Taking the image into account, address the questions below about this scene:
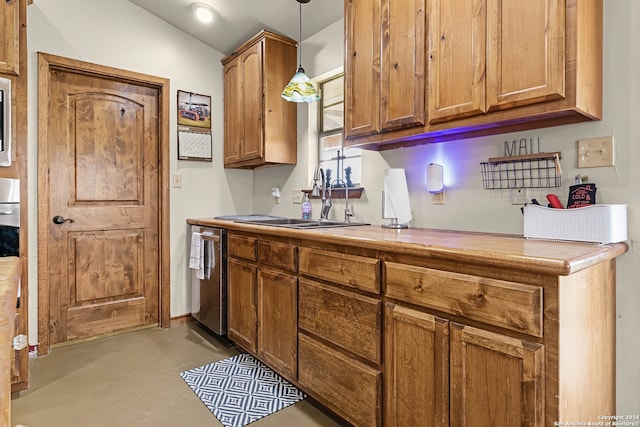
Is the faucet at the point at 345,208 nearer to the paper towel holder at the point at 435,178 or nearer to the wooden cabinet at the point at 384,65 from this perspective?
the wooden cabinet at the point at 384,65

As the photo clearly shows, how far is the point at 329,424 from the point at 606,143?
67.7 inches

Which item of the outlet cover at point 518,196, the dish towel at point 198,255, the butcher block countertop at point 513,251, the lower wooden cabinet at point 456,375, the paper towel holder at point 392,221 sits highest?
the outlet cover at point 518,196

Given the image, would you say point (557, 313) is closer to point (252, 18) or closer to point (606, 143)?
point (606, 143)

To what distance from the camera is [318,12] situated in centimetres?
256

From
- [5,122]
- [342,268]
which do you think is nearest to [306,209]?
[342,268]

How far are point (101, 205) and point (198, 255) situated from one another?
878 millimetres

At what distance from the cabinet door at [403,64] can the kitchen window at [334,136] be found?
0.74 m

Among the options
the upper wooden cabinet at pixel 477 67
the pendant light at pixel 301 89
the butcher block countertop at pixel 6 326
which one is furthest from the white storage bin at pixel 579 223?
the butcher block countertop at pixel 6 326

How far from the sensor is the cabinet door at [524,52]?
1262 mm

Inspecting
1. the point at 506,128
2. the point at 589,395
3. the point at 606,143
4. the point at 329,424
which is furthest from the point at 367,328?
the point at 606,143

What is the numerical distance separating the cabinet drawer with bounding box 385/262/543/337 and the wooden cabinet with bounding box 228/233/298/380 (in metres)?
0.70

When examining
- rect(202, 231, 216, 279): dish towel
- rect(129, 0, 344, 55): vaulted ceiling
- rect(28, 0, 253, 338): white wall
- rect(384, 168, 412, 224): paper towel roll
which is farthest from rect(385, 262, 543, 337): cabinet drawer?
rect(28, 0, 253, 338): white wall

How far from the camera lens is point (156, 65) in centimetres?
303

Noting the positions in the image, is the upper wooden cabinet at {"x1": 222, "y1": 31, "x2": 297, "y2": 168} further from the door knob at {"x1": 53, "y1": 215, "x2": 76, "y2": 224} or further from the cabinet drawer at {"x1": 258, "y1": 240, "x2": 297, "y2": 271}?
the door knob at {"x1": 53, "y1": 215, "x2": 76, "y2": 224}
